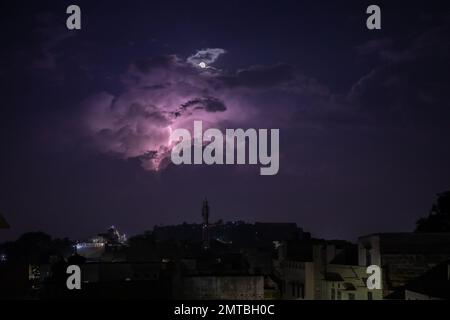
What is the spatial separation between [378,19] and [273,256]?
34.2 m

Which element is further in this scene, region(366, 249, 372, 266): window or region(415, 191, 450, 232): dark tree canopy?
region(415, 191, 450, 232): dark tree canopy

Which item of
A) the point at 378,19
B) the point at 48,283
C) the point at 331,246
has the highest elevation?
the point at 378,19

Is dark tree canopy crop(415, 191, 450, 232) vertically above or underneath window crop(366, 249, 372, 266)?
above

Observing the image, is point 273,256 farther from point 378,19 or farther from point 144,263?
point 378,19

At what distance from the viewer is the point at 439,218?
1833 inches

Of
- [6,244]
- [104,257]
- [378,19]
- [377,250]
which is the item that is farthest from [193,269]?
[6,244]

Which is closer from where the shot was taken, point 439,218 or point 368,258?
point 368,258

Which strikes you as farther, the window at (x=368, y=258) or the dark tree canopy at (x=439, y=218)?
the dark tree canopy at (x=439, y=218)

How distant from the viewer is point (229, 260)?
51906mm

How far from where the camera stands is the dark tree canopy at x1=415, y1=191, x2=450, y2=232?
149ft

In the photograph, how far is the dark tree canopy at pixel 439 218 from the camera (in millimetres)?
45469

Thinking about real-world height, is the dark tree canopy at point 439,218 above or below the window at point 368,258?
above
